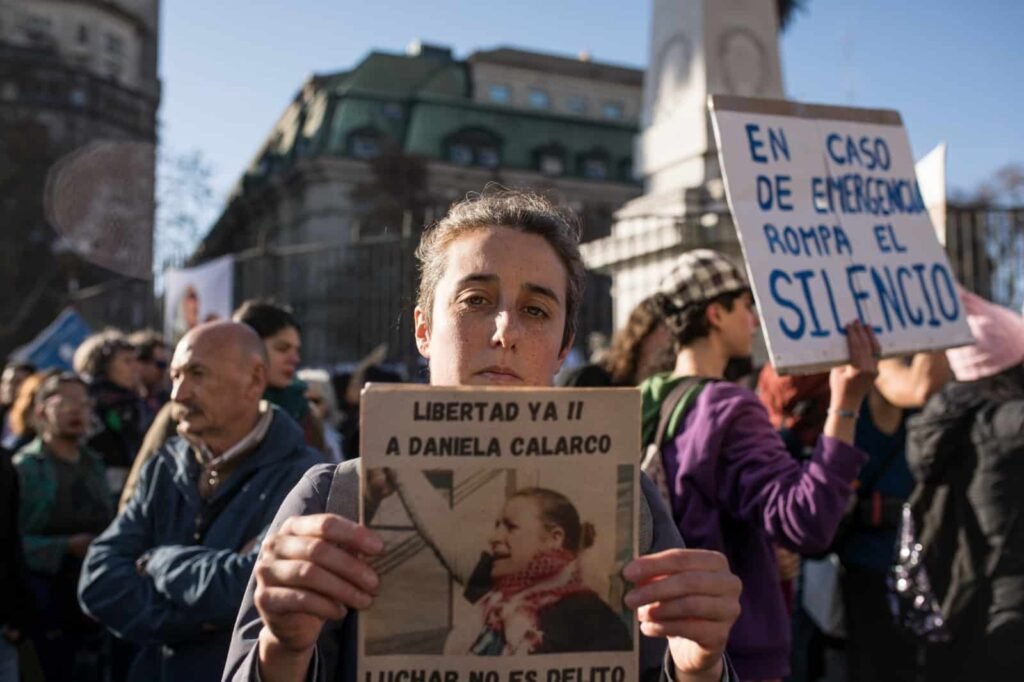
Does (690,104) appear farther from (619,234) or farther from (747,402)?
(747,402)

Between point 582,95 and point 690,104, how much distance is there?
172 ft

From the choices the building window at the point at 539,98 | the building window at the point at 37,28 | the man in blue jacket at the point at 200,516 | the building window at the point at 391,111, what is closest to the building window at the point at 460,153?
the building window at the point at 391,111

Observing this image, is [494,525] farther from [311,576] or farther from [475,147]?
[475,147]

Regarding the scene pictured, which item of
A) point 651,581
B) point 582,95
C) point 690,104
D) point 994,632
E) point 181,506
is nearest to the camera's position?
point 651,581

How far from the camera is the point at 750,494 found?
2715 mm

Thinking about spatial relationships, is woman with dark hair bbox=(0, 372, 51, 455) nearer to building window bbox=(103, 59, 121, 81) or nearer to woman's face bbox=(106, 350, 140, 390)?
woman's face bbox=(106, 350, 140, 390)

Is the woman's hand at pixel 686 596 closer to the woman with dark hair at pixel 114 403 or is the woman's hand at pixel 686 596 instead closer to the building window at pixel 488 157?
the woman with dark hair at pixel 114 403

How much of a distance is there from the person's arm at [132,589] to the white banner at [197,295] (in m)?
7.35

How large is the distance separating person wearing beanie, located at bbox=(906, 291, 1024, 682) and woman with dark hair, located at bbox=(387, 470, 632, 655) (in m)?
2.61

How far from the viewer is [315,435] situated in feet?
14.8

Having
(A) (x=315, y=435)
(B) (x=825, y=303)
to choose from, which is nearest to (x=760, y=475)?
(B) (x=825, y=303)

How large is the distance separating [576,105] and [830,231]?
186 ft

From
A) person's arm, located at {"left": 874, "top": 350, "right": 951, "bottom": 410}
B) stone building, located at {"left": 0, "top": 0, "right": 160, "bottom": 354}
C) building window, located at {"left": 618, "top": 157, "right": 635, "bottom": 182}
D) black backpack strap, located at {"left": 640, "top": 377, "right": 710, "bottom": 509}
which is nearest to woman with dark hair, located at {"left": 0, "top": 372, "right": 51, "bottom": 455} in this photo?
black backpack strap, located at {"left": 640, "top": 377, "right": 710, "bottom": 509}

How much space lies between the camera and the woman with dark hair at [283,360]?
436 cm
